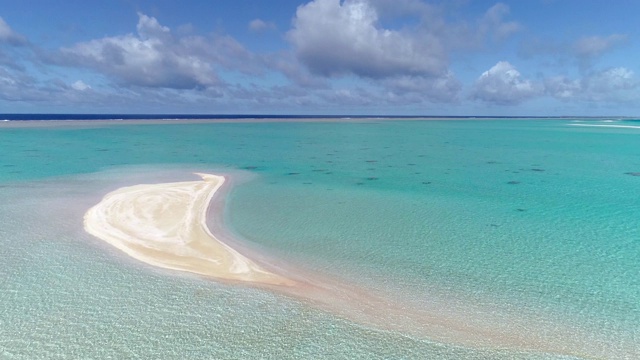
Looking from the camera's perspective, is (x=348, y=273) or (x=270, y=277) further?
(x=348, y=273)

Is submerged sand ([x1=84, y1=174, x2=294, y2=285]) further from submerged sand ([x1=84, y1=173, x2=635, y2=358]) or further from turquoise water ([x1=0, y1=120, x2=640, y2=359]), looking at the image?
turquoise water ([x1=0, y1=120, x2=640, y2=359])

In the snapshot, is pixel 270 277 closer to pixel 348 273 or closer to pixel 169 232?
pixel 348 273

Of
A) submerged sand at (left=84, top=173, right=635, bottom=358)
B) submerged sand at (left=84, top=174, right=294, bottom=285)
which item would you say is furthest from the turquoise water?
submerged sand at (left=84, top=174, right=294, bottom=285)

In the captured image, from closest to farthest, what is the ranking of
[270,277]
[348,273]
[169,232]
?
[270,277], [348,273], [169,232]

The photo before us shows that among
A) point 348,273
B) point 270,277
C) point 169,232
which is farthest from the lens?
point 169,232

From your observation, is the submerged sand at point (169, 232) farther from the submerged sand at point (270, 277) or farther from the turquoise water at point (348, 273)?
the turquoise water at point (348, 273)

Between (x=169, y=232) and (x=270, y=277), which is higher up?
(x=169, y=232)

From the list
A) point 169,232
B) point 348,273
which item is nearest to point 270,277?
point 348,273

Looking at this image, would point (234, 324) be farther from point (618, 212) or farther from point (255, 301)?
point (618, 212)

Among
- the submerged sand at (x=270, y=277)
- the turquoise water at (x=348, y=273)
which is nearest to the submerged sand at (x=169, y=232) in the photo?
the submerged sand at (x=270, y=277)

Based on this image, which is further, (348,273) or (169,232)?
(169,232)
